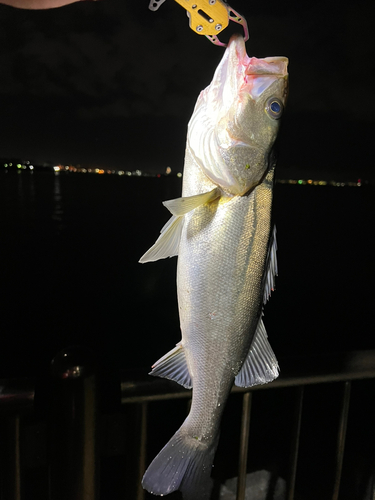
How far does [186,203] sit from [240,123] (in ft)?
1.56

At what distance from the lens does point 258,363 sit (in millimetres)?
1709

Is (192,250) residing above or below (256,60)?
below

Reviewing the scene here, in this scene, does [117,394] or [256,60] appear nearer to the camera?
[256,60]

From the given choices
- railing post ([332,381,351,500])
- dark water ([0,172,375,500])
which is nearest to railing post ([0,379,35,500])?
dark water ([0,172,375,500])

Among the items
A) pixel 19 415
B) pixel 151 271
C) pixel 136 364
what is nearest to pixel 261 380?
pixel 19 415

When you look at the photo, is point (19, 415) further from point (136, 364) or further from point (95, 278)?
point (95, 278)

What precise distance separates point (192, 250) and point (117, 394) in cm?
78

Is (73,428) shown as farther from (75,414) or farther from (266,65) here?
(266,65)

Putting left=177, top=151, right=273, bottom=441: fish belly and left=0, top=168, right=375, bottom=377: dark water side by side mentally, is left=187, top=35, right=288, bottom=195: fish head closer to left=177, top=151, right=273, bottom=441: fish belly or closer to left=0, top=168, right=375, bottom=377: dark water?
left=177, top=151, right=273, bottom=441: fish belly

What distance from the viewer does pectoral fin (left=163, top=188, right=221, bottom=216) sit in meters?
1.48

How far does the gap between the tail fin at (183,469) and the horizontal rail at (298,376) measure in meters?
0.21

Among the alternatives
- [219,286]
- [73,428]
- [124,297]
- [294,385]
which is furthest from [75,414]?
[124,297]

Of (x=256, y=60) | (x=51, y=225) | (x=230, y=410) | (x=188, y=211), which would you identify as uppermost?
(x=256, y=60)

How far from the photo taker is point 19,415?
1617 millimetres
